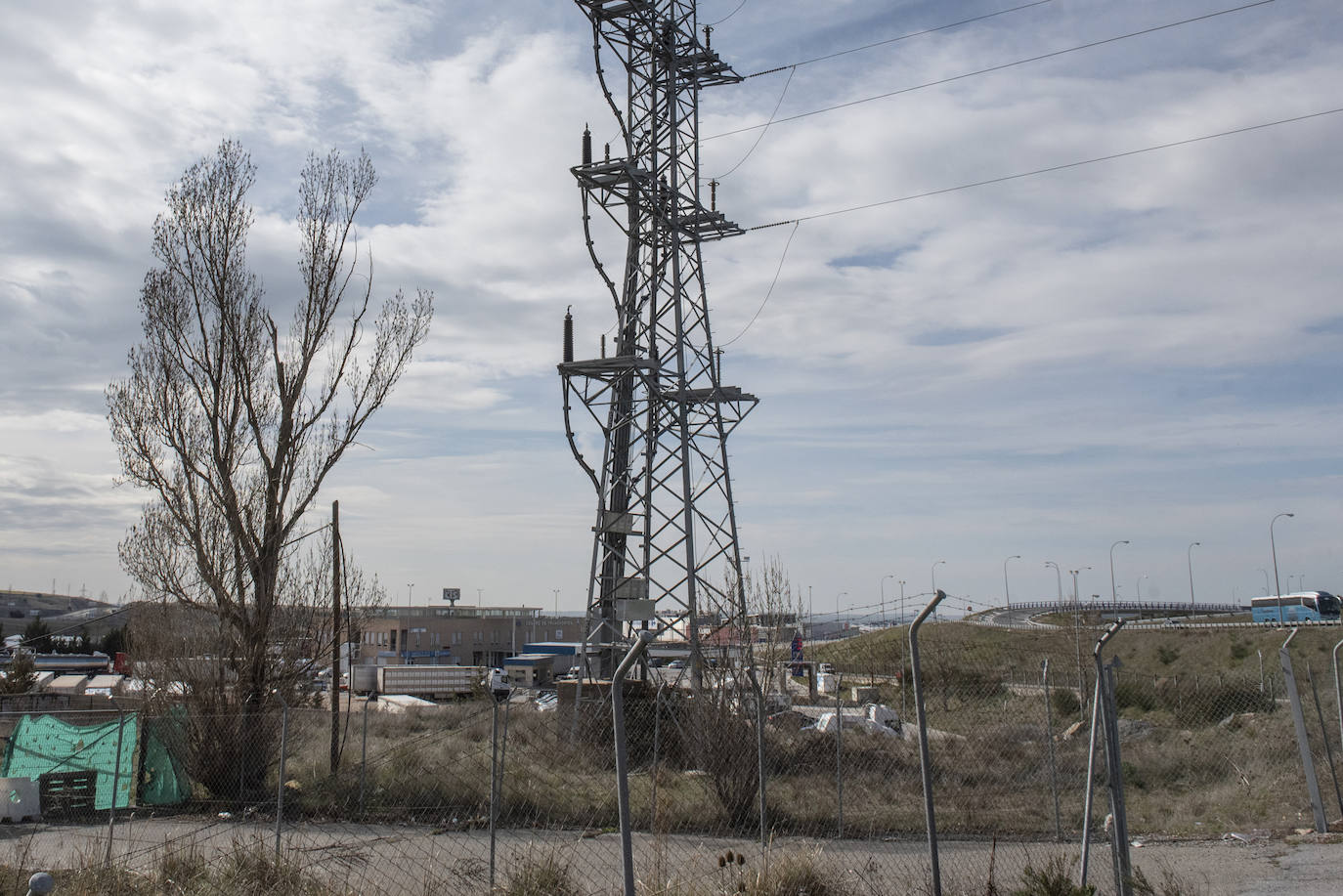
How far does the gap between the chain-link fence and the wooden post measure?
0.47 meters

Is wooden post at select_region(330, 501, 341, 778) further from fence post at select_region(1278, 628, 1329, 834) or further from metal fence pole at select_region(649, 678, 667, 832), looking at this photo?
fence post at select_region(1278, 628, 1329, 834)

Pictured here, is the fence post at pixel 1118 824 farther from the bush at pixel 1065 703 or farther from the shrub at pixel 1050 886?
the bush at pixel 1065 703

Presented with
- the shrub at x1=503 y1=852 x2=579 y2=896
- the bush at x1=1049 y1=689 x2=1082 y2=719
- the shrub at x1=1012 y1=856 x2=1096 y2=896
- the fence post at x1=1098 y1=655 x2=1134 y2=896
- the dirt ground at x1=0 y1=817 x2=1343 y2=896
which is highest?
the fence post at x1=1098 y1=655 x2=1134 y2=896

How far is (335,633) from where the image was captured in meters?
16.4

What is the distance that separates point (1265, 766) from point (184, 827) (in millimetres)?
16694

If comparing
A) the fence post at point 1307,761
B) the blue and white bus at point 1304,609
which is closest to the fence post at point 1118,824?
the fence post at point 1307,761

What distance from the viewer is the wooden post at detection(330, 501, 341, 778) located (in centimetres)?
1583

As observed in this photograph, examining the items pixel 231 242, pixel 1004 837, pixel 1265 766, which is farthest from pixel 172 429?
pixel 1265 766

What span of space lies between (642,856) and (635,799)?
2.84 meters

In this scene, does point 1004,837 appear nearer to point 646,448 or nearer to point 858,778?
point 858,778

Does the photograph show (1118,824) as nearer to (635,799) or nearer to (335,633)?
(635,799)

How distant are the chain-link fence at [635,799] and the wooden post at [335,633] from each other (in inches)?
18.6

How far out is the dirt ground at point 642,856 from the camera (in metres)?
9.12

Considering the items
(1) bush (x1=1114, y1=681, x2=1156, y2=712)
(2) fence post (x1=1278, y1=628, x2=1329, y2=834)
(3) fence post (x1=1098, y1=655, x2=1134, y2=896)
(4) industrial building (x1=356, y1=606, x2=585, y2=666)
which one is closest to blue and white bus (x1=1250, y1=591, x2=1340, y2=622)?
(1) bush (x1=1114, y1=681, x2=1156, y2=712)
